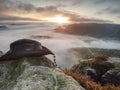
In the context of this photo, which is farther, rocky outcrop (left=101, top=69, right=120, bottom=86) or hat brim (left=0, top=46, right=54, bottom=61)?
rocky outcrop (left=101, top=69, right=120, bottom=86)

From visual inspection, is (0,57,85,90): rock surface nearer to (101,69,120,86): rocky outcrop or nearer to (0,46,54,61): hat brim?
(0,46,54,61): hat brim

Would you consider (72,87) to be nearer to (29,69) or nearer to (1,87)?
(29,69)

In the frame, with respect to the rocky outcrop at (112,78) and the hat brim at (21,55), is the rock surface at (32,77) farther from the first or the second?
the rocky outcrop at (112,78)

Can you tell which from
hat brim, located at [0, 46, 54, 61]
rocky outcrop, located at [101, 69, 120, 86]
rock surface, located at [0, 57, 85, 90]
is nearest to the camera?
rock surface, located at [0, 57, 85, 90]

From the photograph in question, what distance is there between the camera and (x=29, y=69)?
911 cm

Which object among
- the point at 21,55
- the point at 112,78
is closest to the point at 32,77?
the point at 21,55

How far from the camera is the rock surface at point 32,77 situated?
802 centimetres

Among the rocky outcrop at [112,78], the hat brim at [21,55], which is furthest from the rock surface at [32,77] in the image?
the rocky outcrop at [112,78]

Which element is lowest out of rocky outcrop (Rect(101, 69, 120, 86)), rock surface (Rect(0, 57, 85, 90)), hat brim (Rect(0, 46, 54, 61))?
rocky outcrop (Rect(101, 69, 120, 86))

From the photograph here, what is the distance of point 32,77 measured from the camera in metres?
8.47

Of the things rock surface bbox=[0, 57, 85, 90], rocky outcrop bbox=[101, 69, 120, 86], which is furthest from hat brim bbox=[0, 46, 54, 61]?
rocky outcrop bbox=[101, 69, 120, 86]

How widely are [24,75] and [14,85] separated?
1.59 feet

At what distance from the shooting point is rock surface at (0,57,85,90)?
26.3 feet

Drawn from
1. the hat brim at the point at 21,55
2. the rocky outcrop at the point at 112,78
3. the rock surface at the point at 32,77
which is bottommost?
the rocky outcrop at the point at 112,78
